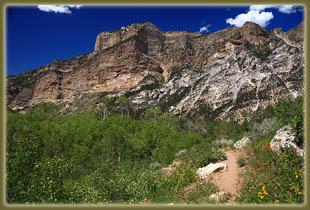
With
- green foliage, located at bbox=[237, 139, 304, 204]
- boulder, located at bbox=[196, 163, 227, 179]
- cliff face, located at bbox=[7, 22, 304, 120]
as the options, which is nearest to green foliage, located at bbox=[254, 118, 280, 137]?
boulder, located at bbox=[196, 163, 227, 179]

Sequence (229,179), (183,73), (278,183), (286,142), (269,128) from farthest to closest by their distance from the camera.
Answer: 1. (183,73)
2. (269,128)
3. (229,179)
4. (286,142)
5. (278,183)

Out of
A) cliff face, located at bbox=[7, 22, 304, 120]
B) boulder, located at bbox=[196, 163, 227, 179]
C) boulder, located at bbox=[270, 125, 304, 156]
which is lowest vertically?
boulder, located at bbox=[196, 163, 227, 179]

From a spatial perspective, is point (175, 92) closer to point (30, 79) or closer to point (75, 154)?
point (75, 154)

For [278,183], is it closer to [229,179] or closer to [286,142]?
[286,142]

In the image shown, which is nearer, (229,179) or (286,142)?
(286,142)

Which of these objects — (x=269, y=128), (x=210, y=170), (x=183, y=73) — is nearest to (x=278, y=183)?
(x=210, y=170)

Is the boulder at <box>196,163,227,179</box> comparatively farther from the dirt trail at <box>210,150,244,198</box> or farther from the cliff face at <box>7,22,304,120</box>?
the cliff face at <box>7,22,304,120</box>

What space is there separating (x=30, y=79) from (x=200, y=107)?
10042cm

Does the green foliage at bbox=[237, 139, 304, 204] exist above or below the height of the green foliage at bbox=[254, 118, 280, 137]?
below

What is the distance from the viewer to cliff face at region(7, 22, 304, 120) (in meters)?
61.2

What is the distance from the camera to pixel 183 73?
85.8 m

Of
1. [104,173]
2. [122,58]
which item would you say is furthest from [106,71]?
[104,173]

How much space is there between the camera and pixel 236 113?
182ft

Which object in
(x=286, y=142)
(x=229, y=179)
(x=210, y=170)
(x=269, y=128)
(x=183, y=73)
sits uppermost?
(x=183, y=73)
